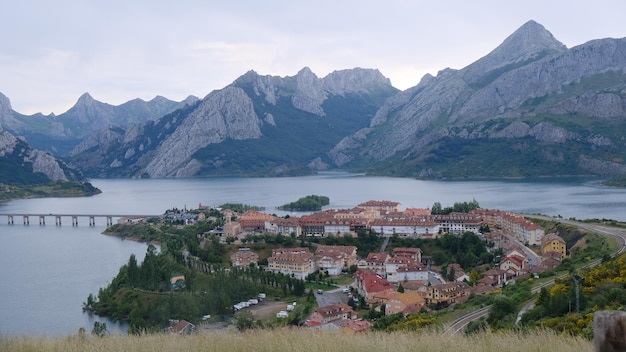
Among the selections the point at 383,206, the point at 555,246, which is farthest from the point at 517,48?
the point at 555,246

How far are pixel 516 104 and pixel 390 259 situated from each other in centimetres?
10214

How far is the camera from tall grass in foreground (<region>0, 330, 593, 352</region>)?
4.36 meters

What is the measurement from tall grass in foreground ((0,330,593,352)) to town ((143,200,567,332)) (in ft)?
30.2

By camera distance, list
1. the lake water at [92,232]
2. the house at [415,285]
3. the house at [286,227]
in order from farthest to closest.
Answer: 1. the house at [286,227]
2. the house at [415,285]
3. the lake water at [92,232]

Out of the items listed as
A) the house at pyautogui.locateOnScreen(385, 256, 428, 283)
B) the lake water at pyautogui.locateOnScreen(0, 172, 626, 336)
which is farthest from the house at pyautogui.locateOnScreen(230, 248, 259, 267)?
the house at pyautogui.locateOnScreen(385, 256, 428, 283)

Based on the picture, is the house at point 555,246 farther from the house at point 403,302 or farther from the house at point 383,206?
the house at point 383,206

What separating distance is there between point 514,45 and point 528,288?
476ft

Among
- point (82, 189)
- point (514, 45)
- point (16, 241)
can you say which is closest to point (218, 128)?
point (82, 189)

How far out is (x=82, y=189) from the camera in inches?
3836

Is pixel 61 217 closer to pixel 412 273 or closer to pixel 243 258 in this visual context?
pixel 243 258

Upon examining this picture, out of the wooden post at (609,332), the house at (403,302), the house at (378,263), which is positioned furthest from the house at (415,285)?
the wooden post at (609,332)

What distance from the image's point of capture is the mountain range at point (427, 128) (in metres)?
102

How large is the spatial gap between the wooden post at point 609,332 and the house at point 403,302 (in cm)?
1759

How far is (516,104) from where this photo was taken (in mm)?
122438
